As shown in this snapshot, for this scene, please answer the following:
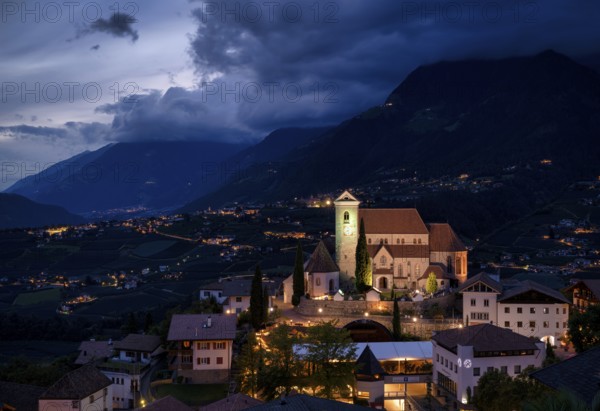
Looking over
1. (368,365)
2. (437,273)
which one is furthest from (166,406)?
(437,273)

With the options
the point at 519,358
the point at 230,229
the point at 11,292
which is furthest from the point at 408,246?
the point at 230,229

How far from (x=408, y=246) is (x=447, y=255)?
4518 millimetres

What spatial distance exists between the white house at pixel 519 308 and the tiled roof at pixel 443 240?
1417 centimetres

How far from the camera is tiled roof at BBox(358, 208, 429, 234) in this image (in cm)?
7225

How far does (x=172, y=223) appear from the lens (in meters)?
178

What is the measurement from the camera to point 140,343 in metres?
57.3

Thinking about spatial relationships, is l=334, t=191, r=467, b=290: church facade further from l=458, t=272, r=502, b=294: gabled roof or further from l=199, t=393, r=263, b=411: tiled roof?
l=199, t=393, r=263, b=411: tiled roof

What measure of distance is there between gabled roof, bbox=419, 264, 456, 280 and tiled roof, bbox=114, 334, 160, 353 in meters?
29.6

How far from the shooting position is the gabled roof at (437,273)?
67438 mm

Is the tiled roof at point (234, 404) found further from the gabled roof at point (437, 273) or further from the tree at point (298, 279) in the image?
the gabled roof at point (437, 273)

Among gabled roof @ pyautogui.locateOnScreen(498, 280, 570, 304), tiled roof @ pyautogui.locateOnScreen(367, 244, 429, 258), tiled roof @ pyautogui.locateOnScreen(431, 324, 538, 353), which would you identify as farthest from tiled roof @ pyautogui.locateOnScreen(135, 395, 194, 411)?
tiled roof @ pyautogui.locateOnScreen(367, 244, 429, 258)

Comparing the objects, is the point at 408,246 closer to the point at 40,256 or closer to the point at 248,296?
the point at 248,296

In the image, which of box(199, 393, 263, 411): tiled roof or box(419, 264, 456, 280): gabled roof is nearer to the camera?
box(199, 393, 263, 411): tiled roof

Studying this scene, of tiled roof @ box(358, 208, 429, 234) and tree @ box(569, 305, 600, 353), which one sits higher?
tiled roof @ box(358, 208, 429, 234)
